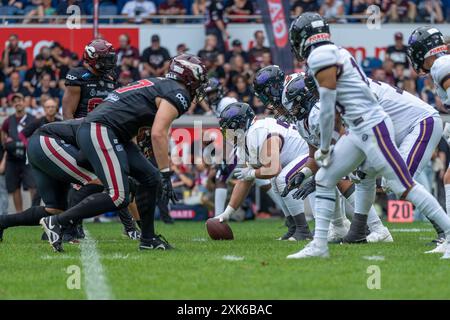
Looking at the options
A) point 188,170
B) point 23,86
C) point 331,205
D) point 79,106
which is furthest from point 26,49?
point 331,205

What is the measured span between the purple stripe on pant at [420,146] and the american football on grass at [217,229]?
1.99 meters

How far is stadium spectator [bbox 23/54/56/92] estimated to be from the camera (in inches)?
661

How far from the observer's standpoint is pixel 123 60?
687 inches

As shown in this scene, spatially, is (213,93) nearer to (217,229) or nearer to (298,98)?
(217,229)

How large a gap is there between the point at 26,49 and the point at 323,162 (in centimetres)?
1192

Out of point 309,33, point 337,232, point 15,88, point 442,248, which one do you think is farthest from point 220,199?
point 309,33

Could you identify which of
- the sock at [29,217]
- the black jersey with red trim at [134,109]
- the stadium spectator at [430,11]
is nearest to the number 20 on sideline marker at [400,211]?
the stadium spectator at [430,11]

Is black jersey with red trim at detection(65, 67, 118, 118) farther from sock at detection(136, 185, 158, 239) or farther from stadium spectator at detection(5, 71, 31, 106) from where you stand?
stadium spectator at detection(5, 71, 31, 106)

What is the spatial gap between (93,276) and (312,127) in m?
2.87

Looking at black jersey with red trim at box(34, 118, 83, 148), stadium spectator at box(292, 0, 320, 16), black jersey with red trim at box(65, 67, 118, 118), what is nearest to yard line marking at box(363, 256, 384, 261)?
black jersey with red trim at box(34, 118, 83, 148)

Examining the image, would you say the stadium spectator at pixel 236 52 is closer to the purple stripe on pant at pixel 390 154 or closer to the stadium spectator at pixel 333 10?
the stadium spectator at pixel 333 10

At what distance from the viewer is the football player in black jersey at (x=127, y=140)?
753 centimetres

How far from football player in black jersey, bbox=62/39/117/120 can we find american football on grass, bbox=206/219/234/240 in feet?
5.31

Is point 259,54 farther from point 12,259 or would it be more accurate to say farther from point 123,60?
point 12,259
